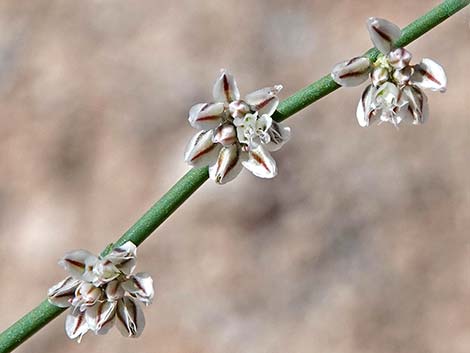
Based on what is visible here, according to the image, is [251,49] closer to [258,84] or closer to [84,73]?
[258,84]

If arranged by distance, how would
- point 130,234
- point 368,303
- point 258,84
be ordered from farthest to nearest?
point 258,84 → point 368,303 → point 130,234

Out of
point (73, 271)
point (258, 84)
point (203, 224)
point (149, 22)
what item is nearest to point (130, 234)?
point (73, 271)

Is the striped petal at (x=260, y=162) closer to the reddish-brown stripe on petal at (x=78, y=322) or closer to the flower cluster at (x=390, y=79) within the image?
the flower cluster at (x=390, y=79)

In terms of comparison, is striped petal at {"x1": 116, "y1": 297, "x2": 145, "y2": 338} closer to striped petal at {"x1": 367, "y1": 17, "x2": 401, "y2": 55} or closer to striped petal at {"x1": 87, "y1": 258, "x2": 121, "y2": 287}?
striped petal at {"x1": 87, "y1": 258, "x2": 121, "y2": 287}

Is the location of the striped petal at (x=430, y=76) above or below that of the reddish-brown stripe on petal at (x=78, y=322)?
above

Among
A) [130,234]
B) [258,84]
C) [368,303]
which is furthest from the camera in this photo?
[258,84]

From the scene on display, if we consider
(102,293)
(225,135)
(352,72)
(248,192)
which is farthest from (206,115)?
(248,192)

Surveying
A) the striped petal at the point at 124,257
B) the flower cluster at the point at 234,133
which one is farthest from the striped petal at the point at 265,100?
the striped petal at the point at 124,257
